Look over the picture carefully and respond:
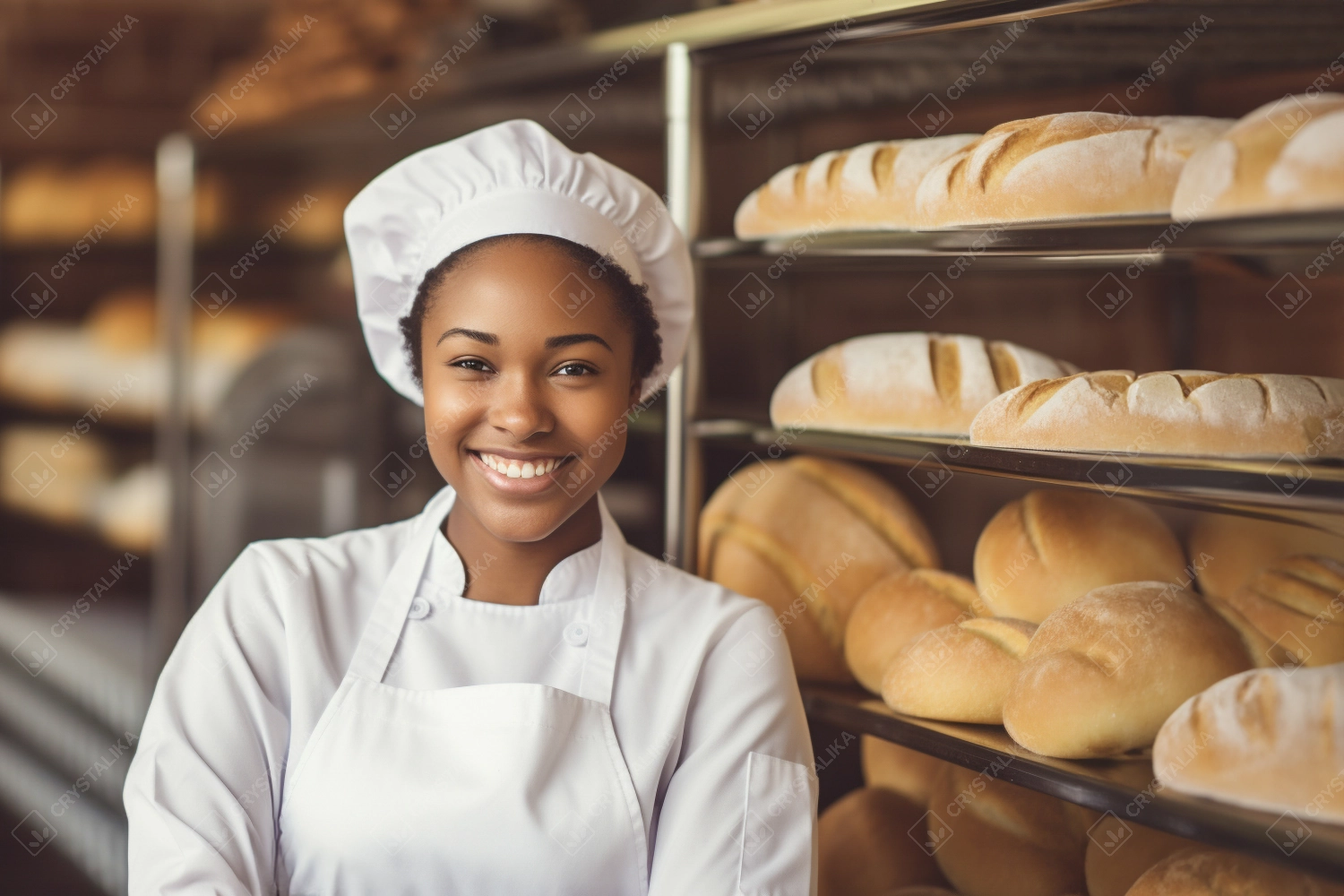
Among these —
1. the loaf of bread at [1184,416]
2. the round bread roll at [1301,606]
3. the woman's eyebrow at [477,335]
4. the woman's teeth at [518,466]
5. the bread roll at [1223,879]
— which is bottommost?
the bread roll at [1223,879]

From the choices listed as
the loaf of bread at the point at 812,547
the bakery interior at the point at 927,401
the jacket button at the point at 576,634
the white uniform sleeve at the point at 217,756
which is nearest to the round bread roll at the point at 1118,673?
the bakery interior at the point at 927,401

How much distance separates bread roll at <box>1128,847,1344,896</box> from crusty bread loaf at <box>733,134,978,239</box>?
76 cm

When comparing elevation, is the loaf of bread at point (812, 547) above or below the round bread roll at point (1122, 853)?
above

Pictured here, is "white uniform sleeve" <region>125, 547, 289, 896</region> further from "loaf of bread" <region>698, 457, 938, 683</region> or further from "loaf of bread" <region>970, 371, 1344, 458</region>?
"loaf of bread" <region>970, 371, 1344, 458</region>

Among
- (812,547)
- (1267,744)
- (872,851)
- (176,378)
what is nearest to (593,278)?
(812,547)

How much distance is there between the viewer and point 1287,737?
951 mm

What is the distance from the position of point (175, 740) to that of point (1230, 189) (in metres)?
1.12

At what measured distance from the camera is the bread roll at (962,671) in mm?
1255

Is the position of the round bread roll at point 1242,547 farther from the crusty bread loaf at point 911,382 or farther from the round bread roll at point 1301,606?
the crusty bread loaf at point 911,382

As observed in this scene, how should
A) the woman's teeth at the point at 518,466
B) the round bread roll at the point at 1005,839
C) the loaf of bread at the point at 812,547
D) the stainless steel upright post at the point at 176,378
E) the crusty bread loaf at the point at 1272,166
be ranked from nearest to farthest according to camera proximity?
the crusty bread loaf at the point at 1272,166 → the woman's teeth at the point at 518,466 → the round bread roll at the point at 1005,839 → the loaf of bread at the point at 812,547 → the stainless steel upright post at the point at 176,378

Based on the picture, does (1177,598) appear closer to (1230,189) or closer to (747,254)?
(1230,189)

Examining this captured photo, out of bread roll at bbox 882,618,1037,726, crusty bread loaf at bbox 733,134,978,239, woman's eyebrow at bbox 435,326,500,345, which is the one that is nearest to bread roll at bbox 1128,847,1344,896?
bread roll at bbox 882,618,1037,726

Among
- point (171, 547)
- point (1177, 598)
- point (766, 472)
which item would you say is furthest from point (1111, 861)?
point (171, 547)

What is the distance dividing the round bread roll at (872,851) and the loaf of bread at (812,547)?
22 centimetres
